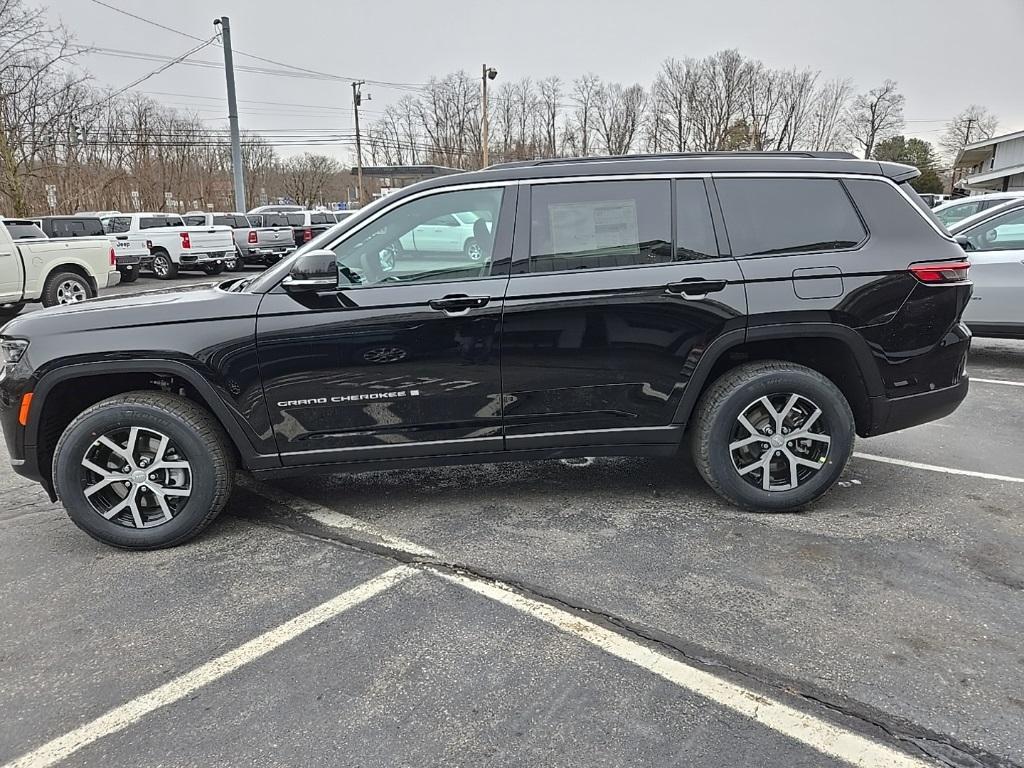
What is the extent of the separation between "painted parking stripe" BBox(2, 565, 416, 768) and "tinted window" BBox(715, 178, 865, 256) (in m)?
2.48

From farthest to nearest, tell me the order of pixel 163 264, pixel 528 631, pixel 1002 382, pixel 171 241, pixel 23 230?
1. pixel 163 264
2. pixel 171 241
3. pixel 23 230
4. pixel 1002 382
5. pixel 528 631

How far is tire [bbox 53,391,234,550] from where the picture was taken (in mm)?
3578

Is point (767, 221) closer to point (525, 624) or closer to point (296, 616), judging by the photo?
point (525, 624)

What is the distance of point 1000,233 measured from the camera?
769cm

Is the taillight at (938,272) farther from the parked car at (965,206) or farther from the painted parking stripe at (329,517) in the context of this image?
the parked car at (965,206)

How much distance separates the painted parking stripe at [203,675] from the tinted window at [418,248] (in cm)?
148

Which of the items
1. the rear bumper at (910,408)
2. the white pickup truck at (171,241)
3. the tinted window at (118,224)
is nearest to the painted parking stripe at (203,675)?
the rear bumper at (910,408)

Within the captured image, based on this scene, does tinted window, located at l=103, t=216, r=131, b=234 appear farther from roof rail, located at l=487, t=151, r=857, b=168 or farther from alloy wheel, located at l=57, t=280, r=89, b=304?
roof rail, located at l=487, t=151, r=857, b=168

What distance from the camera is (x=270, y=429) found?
3.69 meters

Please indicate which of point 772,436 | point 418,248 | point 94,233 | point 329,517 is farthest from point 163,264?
point 772,436

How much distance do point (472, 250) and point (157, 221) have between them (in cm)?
1967

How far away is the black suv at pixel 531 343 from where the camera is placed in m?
3.59

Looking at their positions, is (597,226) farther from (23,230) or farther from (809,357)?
(23,230)

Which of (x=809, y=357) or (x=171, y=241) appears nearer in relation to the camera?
(x=809, y=357)
